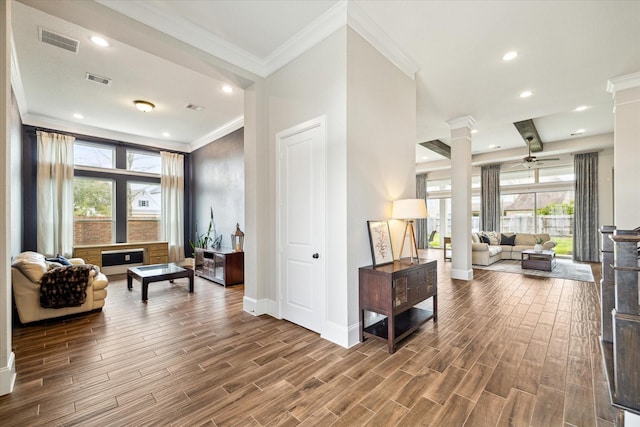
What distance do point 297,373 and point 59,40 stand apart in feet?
15.1

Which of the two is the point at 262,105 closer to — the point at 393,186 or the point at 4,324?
the point at 393,186

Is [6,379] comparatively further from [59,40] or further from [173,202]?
[173,202]

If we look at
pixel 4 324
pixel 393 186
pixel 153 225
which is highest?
pixel 393 186

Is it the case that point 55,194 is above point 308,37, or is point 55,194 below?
below

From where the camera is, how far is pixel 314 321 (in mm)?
3137

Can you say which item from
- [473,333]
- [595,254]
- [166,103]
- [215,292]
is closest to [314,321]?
[473,333]

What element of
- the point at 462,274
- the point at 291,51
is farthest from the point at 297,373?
the point at 462,274

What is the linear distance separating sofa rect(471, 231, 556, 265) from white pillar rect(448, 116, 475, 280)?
2.05 metres

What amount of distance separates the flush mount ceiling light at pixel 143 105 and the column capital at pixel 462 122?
6070mm

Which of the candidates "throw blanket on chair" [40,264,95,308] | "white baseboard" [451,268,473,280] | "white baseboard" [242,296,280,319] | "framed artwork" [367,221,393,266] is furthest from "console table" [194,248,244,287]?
"white baseboard" [451,268,473,280]

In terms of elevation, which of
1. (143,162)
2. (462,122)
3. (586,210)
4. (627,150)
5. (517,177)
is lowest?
(586,210)

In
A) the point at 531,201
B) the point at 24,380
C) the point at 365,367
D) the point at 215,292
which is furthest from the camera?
the point at 531,201

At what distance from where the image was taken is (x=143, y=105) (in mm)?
5008

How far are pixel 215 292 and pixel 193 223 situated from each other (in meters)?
3.60
